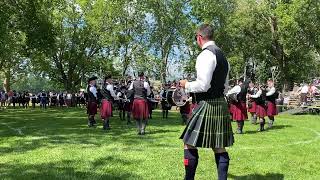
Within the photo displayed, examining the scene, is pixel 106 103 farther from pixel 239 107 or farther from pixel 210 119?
pixel 210 119

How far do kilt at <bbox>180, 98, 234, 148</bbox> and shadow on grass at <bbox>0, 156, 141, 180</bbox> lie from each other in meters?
1.70

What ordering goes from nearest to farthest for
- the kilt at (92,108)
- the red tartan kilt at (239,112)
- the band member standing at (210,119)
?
the band member standing at (210,119) < the red tartan kilt at (239,112) < the kilt at (92,108)

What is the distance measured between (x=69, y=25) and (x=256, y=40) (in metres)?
19.2

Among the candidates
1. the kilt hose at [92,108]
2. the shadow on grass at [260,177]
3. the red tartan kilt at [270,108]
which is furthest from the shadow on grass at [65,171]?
the red tartan kilt at [270,108]

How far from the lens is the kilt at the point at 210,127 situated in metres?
5.94

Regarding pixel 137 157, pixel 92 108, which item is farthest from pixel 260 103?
pixel 137 157

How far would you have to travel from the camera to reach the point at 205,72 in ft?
18.5

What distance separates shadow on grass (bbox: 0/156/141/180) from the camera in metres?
7.39

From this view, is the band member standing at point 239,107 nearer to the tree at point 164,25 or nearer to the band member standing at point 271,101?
the band member standing at point 271,101

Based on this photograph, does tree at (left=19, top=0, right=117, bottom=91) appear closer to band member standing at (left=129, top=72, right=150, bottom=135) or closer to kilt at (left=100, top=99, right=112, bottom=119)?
kilt at (left=100, top=99, right=112, bottom=119)

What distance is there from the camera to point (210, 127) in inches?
235

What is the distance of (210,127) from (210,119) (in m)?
0.09

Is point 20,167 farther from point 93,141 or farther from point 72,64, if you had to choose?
point 72,64

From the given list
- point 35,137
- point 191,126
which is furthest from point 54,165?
point 35,137
